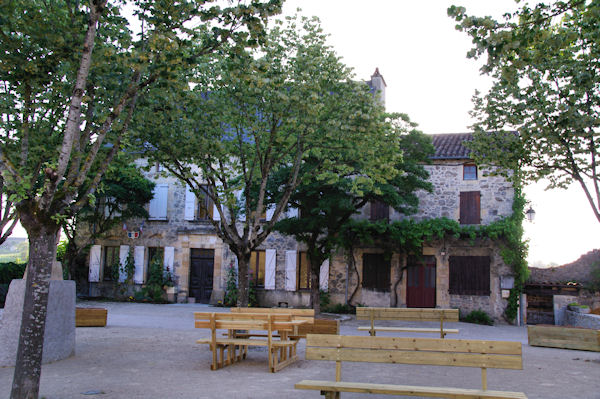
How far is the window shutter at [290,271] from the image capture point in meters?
20.4

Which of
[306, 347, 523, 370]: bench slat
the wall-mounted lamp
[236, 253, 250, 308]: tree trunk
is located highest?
the wall-mounted lamp

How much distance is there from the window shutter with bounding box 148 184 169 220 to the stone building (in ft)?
0.14

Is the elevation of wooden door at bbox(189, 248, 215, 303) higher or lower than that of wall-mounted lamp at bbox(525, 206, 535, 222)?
lower

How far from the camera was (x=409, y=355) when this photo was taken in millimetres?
5328

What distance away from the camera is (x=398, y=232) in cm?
1811

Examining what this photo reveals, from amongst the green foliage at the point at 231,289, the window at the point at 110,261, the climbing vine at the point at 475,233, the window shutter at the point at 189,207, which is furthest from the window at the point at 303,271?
the window at the point at 110,261

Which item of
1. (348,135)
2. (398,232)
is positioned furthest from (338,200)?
(348,135)

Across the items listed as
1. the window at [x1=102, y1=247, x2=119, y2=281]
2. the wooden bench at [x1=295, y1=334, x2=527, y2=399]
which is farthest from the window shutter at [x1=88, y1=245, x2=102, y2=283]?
the wooden bench at [x1=295, y1=334, x2=527, y2=399]

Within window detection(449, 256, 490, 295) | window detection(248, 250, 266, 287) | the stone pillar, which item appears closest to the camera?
the stone pillar

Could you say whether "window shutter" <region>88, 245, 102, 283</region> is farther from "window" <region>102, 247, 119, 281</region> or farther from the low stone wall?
the low stone wall

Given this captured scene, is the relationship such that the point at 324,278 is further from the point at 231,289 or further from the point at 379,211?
the point at 231,289

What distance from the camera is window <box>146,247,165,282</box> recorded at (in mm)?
21938

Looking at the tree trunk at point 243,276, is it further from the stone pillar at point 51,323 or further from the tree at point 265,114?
the stone pillar at point 51,323

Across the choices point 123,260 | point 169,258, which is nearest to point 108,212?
point 123,260
